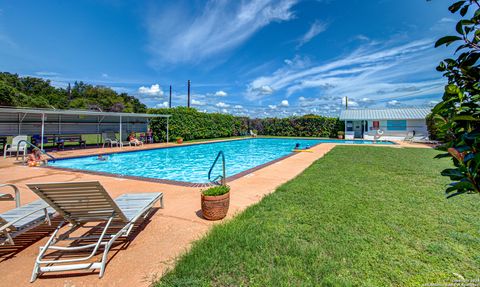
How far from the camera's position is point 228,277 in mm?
2314

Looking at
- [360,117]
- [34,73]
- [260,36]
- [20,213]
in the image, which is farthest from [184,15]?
[34,73]

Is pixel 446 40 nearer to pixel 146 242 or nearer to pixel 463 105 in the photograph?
pixel 463 105

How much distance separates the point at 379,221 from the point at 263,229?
2.01 meters

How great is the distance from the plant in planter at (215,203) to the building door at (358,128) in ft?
90.3

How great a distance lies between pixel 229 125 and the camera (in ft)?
92.2

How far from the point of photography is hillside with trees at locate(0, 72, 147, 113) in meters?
31.3

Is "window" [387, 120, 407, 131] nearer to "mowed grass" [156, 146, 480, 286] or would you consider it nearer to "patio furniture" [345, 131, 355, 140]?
"patio furniture" [345, 131, 355, 140]

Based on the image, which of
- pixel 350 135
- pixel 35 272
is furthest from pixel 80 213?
pixel 350 135

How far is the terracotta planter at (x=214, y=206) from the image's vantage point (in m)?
3.72

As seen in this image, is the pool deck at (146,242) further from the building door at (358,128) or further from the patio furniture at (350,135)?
the building door at (358,128)

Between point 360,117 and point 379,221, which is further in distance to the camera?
point 360,117

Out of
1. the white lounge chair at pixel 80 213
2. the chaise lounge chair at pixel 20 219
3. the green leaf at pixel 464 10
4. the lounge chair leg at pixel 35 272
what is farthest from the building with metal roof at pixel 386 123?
the lounge chair leg at pixel 35 272

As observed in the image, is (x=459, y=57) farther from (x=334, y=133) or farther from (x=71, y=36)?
(x=334, y=133)

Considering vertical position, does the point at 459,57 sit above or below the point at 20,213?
above
